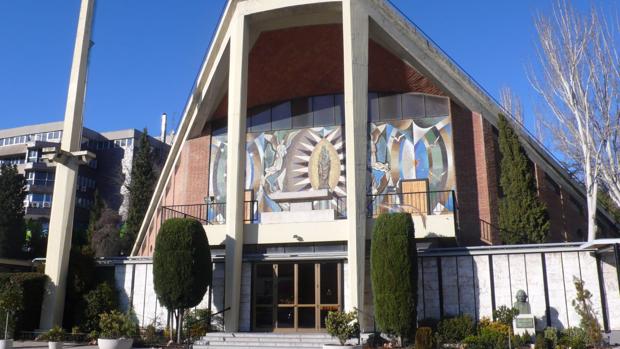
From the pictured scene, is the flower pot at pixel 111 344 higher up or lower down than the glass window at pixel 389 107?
lower down

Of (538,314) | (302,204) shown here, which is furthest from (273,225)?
(538,314)

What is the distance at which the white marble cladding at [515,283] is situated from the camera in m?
15.5

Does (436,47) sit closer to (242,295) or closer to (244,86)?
(244,86)

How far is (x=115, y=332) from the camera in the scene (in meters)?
15.3

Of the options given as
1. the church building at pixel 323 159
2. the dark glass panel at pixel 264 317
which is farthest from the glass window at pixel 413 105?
the dark glass panel at pixel 264 317

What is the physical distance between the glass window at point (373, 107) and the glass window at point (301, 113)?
2481 mm

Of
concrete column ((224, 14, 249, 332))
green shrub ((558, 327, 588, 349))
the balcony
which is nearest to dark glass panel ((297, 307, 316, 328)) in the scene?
concrete column ((224, 14, 249, 332))

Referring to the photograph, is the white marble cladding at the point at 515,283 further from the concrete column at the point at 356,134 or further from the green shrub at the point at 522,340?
the concrete column at the point at 356,134

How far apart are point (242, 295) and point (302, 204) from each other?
4128mm

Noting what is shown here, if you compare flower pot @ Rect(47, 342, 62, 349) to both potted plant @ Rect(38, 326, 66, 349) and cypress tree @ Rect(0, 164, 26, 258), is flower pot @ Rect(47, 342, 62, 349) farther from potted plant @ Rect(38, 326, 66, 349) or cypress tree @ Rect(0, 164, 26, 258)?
cypress tree @ Rect(0, 164, 26, 258)

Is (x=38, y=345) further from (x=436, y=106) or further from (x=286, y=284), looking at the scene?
(x=436, y=106)

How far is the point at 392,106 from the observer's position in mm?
22453

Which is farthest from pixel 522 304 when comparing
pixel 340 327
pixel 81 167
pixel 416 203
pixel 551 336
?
pixel 81 167

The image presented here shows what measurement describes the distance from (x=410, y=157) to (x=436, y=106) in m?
2.30
